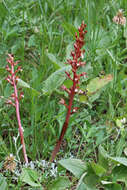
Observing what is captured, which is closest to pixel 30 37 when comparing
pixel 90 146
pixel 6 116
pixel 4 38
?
pixel 4 38

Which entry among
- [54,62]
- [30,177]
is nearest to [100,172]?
[30,177]

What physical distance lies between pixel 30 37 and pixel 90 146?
4.29 feet

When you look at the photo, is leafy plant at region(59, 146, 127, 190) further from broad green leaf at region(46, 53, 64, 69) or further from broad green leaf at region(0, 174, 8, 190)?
broad green leaf at region(46, 53, 64, 69)

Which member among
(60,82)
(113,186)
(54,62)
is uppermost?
(54,62)

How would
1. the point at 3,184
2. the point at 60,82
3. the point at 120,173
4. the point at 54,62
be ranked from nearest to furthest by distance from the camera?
the point at 3,184 < the point at 120,173 < the point at 60,82 < the point at 54,62

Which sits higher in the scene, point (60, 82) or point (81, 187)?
point (60, 82)

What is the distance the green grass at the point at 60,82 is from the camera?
2090 millimetres

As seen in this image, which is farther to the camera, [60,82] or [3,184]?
[60,82]

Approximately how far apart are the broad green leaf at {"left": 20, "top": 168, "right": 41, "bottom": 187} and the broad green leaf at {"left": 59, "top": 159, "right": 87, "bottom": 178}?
0.17 metres

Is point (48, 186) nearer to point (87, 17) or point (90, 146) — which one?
point (90, 146)

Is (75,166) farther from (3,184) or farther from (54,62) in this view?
(54,62)

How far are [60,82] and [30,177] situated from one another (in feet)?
2.35

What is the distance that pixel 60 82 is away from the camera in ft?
7.21

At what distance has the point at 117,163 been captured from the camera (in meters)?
1.85
